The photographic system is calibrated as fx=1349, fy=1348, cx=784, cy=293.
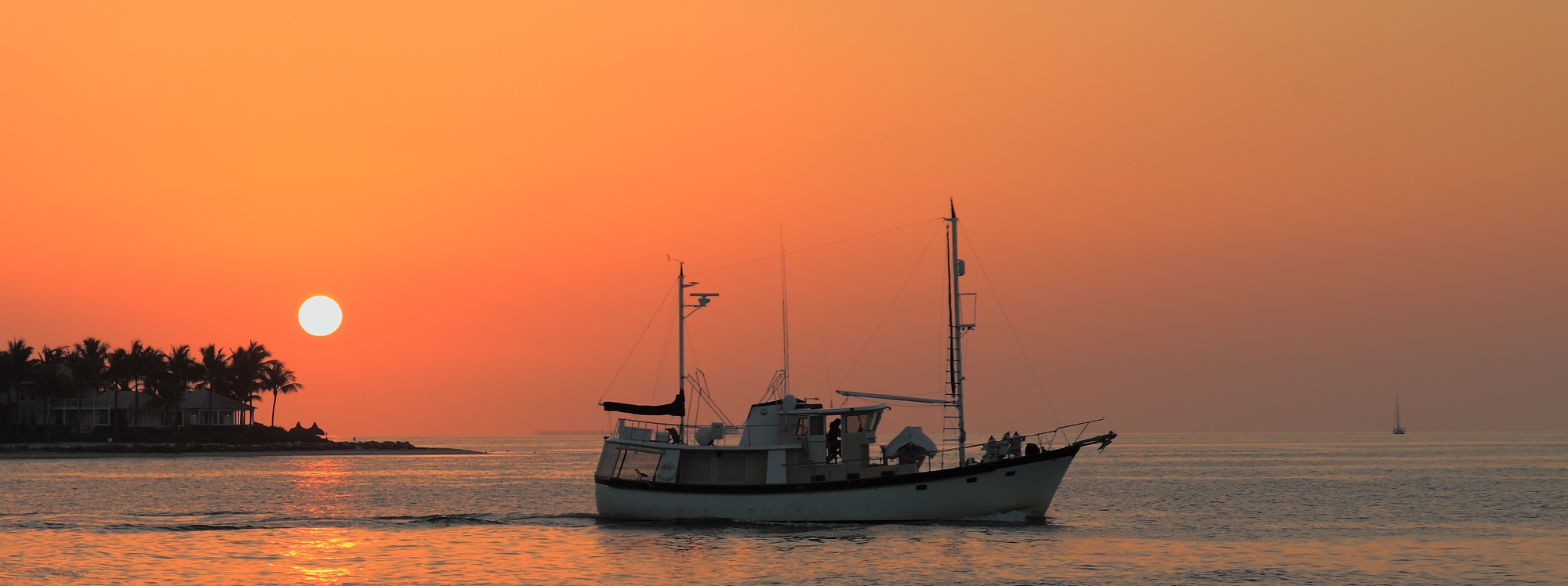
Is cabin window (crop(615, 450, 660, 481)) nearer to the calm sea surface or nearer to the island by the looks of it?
the calm sea surface

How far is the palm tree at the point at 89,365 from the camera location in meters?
130

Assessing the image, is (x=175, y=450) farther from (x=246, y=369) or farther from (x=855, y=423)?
(x=855, y=423)

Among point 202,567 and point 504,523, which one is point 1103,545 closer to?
point 504,523

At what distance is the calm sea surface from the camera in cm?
3512

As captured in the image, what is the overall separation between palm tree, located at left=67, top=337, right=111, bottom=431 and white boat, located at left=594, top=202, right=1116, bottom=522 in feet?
348

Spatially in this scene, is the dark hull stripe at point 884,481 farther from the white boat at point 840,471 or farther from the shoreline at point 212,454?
the shoreline at point 212,454

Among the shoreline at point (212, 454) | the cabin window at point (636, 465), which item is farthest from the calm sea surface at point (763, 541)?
the shoreline at point (212, 454)

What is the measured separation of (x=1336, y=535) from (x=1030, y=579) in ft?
57.9

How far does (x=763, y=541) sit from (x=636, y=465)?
6168 millimetres

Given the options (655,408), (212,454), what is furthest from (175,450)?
(655,408)

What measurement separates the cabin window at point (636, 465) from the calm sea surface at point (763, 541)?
187 cm

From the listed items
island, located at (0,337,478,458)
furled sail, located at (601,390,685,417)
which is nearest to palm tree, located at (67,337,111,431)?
island, located at (0,337,478,458)

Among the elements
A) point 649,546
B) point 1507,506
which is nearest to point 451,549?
point 649,546

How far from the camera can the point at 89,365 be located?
13012cm
